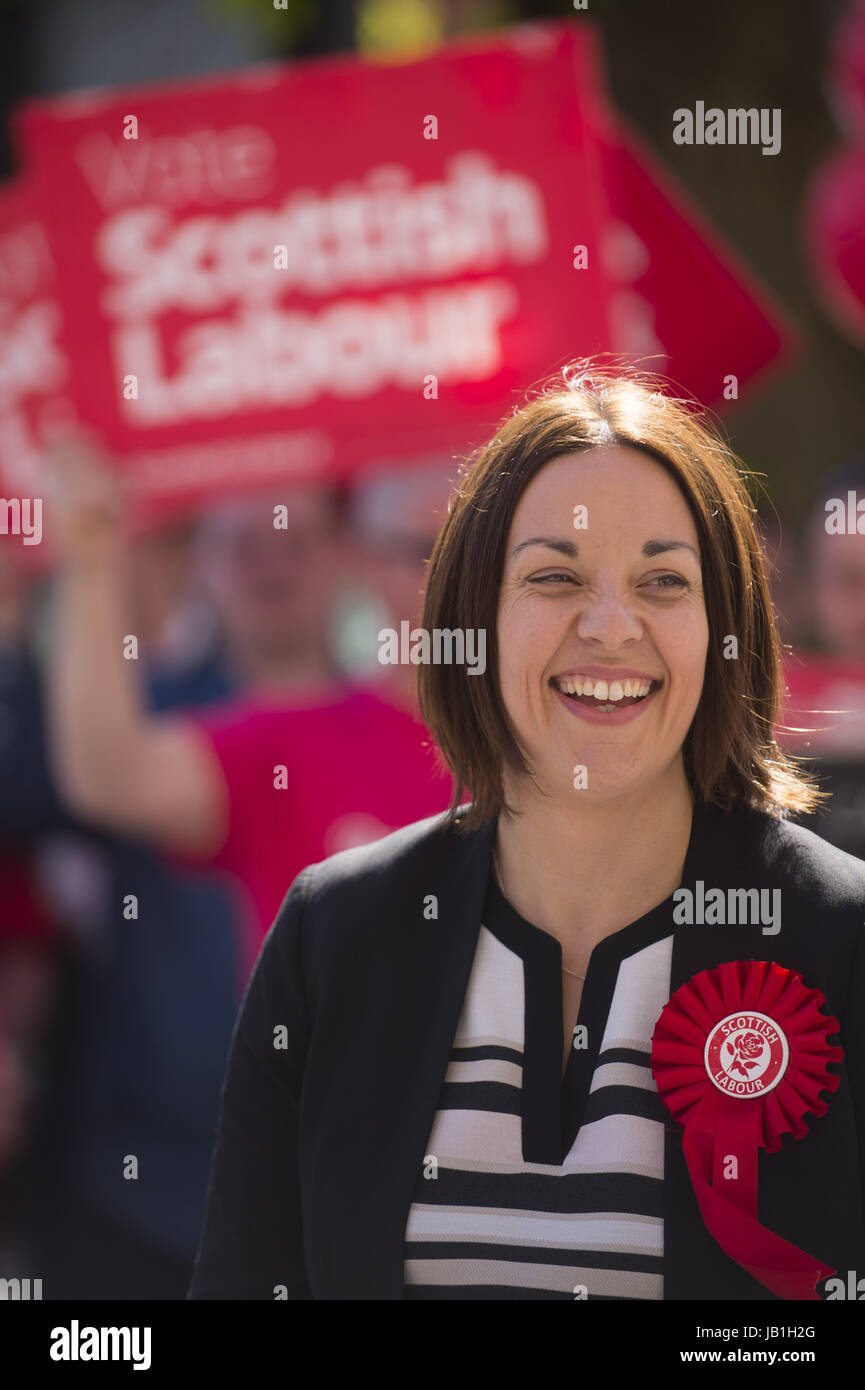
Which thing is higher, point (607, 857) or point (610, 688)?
point (610, 688)

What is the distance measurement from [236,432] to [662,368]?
0.80 meters

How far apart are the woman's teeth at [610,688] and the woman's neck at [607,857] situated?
0.37 ft

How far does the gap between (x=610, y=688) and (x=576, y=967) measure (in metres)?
0.29

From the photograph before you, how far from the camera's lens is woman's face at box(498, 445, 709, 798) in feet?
5.12

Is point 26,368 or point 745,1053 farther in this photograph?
point 26,368

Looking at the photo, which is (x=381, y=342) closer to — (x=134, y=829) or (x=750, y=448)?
(x=134, y=829)

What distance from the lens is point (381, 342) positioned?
116 inches

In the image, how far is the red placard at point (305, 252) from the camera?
2.92m

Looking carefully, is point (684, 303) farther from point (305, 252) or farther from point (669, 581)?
point (669, 581)

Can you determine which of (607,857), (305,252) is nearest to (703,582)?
(607,857)

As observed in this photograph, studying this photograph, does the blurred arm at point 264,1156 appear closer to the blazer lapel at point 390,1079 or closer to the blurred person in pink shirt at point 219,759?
the blazer lapel at point 390,1079

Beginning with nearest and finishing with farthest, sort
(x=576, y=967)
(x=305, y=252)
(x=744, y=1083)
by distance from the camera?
(x=744, y=1083)
(x=576, y=967)
(x=305, y=252)

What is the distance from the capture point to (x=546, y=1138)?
156 cm
